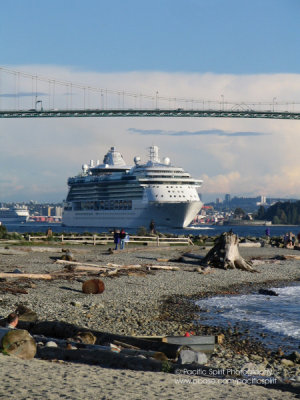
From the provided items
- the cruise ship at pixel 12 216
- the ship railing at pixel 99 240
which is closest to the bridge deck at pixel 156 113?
the ship railing at pixel 99 240

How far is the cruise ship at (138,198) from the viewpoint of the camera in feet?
274

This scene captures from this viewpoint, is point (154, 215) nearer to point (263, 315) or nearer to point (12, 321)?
point (263, 315)

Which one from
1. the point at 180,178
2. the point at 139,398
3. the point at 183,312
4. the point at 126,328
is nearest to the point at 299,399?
the point at 139,398

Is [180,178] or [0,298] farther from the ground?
[180,178]

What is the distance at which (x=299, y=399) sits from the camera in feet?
17.5

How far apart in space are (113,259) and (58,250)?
372 centimetres

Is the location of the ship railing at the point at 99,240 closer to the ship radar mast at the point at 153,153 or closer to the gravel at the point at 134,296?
the gravel at the point at 134,296

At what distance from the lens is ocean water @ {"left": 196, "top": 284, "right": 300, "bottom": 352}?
10.3m

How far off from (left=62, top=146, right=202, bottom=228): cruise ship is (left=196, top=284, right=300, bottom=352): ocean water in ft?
219

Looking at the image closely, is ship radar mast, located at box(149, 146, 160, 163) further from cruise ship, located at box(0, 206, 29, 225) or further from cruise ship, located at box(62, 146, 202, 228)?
cruise ship, located at box(0, 206, 29, 225)

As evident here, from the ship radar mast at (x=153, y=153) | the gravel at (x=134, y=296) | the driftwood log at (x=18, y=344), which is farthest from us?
the ship radar mast at (x=153, y=153)

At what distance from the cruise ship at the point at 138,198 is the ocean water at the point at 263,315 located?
2623 inches

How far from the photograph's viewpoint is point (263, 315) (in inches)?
504

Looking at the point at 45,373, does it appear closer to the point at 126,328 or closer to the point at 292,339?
the point at 126,328
